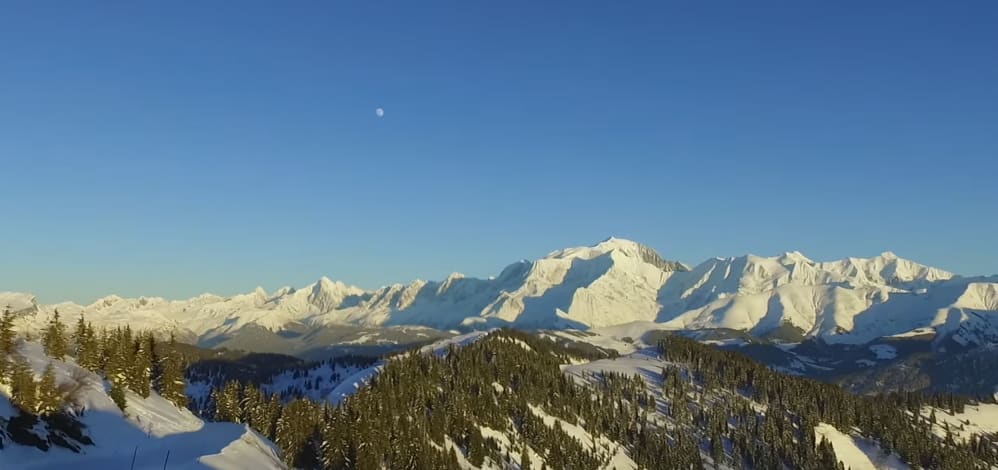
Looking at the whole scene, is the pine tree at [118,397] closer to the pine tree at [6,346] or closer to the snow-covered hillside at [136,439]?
the snow-covered hillside at [136,439]

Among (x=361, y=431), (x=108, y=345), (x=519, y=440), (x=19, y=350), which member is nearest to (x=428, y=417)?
(x=519, y=440)

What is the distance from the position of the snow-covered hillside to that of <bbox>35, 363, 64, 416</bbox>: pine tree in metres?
3.28

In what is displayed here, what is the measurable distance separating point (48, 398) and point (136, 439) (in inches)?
531

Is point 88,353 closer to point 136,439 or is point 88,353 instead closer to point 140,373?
point 140,373

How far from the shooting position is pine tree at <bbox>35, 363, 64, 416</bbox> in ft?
271

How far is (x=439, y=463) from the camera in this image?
498 feet

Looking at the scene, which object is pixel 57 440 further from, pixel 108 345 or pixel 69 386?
pixel 108 345

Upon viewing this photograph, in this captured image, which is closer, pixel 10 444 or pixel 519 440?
pixel 10 444

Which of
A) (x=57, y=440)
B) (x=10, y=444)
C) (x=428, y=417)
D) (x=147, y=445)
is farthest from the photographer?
(x=428, y=417)

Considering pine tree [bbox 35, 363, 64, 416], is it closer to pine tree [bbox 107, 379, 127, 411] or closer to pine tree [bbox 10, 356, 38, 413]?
pine tree [bbox 10, 356, 38, 413]

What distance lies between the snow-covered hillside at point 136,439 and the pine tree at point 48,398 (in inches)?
129

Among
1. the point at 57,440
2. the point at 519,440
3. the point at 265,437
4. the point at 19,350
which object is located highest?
the point at 19,350

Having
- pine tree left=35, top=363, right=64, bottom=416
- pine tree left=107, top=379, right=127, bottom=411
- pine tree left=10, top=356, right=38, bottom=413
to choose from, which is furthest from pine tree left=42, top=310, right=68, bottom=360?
pine tree left=35, top=363, right=64, bottom=416

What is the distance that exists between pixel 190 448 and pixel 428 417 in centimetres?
9734
